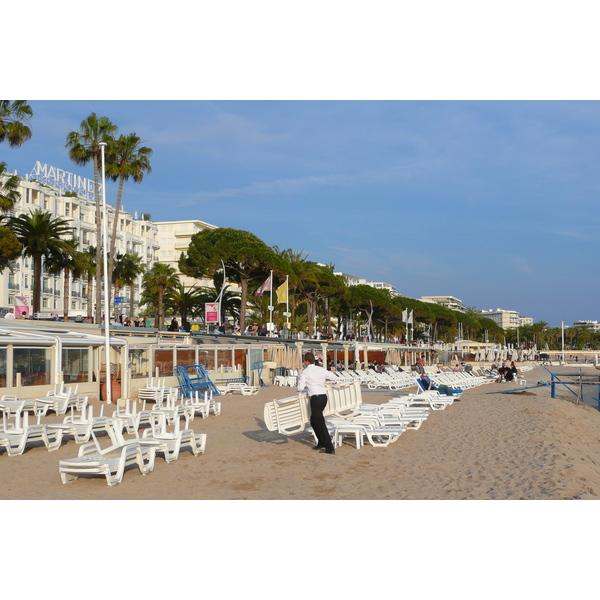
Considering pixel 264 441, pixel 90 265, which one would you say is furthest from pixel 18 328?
pixel 90 265

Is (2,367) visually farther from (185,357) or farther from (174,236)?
(174,236)

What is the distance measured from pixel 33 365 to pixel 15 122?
14.3 metres

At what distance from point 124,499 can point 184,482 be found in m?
1.06

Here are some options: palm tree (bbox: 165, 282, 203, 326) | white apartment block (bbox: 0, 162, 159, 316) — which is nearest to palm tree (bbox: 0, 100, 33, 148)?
palm tree (bbox: 165, 282, 203, 326)

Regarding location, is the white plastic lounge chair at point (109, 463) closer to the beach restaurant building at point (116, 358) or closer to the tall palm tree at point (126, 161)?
the beach restaurant building at point (116, 358)

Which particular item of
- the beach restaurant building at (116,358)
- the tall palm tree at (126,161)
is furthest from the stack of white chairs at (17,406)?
the tall palm tree at (126,161)

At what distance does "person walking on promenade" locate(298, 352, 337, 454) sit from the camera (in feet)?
32.7

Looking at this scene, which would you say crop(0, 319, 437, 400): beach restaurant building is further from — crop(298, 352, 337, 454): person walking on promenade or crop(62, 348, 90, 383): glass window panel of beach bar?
crop(298, 352, 337, 454): person walking on promenade

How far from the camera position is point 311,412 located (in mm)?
10055

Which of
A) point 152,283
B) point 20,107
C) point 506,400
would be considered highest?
point 20,107

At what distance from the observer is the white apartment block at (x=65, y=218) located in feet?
232

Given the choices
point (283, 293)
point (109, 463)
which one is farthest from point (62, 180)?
point (109, 463)

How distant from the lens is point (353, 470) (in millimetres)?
8867
